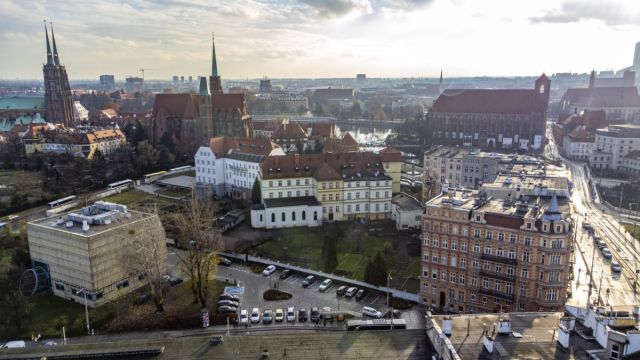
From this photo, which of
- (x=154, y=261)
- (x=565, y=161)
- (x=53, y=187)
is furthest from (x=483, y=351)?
(x=565, y=161)

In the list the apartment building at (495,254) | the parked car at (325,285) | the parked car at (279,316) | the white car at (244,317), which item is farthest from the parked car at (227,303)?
the apartment building at (495,254)

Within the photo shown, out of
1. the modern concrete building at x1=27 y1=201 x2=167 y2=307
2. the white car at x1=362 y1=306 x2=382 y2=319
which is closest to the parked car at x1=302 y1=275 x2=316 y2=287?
the white car at x1=362 y1=306 x2=382 y2=319

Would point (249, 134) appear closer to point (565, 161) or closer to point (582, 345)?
point (565, 161)

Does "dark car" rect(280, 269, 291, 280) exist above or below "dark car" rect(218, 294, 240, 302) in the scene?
above

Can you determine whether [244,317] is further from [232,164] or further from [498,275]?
[232,164]

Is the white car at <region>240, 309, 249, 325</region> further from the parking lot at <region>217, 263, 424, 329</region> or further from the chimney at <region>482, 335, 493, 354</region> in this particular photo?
the chimney at <region>482, 335, 493, 354</region>
